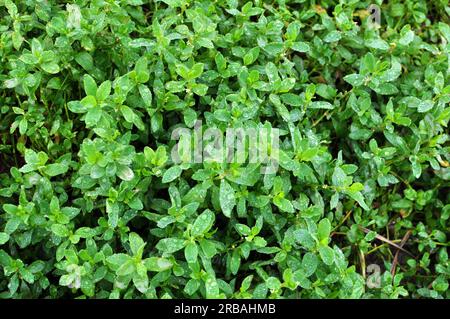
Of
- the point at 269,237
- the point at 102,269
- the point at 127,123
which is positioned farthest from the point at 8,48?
the point at 269,237

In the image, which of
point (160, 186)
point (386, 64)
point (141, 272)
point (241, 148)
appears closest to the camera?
point (141, 272)

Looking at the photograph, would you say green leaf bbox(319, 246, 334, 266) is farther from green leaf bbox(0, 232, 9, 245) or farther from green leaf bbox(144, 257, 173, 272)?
green leaf bbox(0, 232, 9, 245)

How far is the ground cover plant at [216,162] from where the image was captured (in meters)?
2.09

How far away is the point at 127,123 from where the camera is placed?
7.32 ft

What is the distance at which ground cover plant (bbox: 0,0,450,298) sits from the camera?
2094mm

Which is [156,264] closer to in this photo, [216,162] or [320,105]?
[216,162]

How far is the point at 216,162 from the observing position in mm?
2074

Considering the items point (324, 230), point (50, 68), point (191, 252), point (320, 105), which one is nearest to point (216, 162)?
point (191, 252)

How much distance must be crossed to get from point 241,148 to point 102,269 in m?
0.61

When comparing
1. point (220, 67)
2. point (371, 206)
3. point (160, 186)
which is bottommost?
point (371, 206)

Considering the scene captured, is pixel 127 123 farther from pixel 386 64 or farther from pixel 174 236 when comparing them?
pixel 386 64

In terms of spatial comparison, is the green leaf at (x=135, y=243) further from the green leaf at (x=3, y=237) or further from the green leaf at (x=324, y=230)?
the green leaf at (x=324, y=230)

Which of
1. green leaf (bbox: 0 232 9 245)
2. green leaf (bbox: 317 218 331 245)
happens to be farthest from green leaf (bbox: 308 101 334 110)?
green leaf (bbox: 0 232 9 245)

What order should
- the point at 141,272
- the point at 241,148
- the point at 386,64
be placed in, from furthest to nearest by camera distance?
1. the point at 386,64
2. the point at 241,148
3. the point at 141,272
